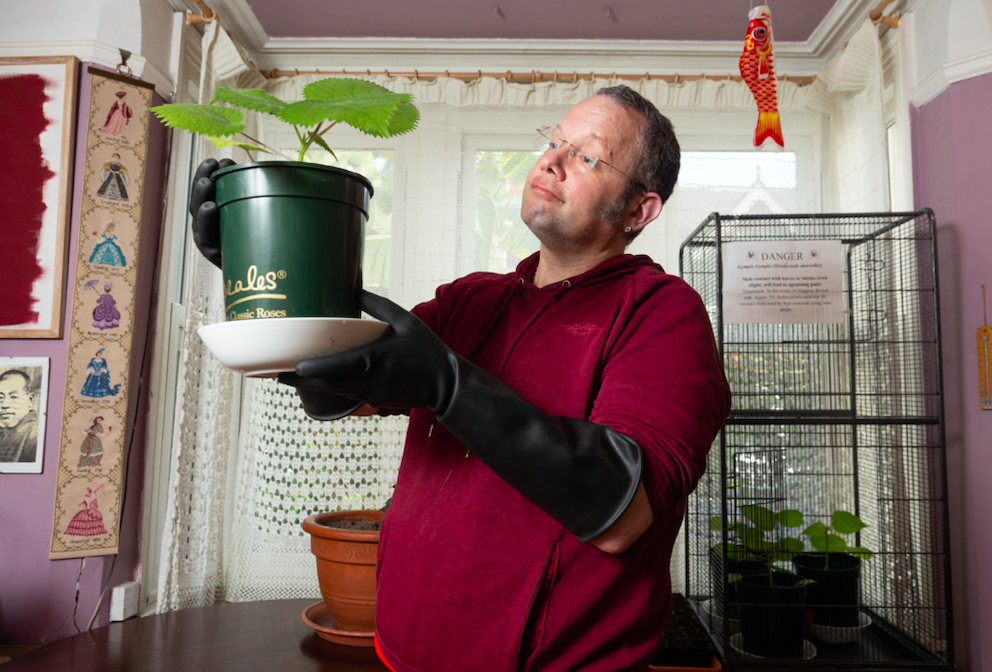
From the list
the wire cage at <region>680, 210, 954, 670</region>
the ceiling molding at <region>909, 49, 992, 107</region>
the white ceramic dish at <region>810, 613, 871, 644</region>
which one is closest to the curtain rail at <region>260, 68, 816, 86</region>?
the ceiling molding at <region>909, 49, 992, 107</region>

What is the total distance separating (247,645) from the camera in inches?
60.3

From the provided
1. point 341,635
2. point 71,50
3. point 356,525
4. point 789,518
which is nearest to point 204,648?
point 341,635

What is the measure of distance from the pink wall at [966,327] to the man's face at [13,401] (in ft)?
10.0

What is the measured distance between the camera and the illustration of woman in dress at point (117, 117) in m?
2.17

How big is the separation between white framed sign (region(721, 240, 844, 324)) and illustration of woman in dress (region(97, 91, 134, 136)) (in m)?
2.12

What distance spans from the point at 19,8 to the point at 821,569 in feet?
10.6

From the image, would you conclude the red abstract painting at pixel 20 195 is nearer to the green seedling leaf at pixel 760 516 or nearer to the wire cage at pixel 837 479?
the wire cage at pixel 837 479

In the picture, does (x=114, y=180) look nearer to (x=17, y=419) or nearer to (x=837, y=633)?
(x=17, y=419)

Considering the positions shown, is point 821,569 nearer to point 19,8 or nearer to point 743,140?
point 743,140

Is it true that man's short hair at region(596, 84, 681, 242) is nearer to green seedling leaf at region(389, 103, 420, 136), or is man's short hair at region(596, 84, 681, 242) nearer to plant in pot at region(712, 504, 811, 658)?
green seedling leaf at region(389, 103, 420, 136)

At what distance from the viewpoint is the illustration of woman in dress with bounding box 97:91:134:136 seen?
2174 mm

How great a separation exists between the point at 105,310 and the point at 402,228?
118 centimetres

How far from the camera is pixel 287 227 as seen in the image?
625mm

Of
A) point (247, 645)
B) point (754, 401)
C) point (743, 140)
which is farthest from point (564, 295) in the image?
point (743, 140)
